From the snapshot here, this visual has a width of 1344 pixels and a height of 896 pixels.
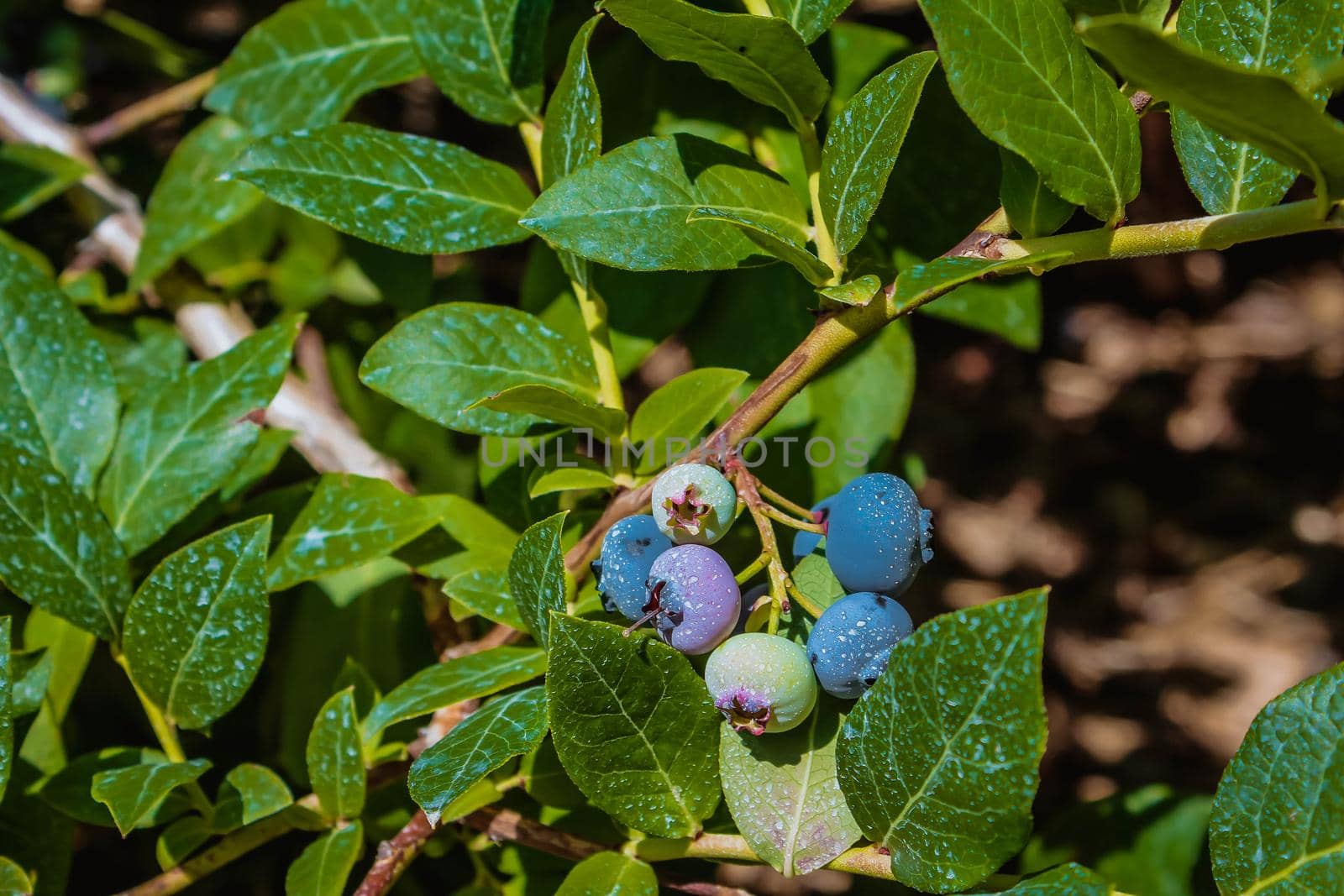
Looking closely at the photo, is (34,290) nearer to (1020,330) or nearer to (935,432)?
(1020,330)

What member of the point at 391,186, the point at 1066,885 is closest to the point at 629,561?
the point at 1066,885

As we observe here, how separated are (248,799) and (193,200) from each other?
0.87 m

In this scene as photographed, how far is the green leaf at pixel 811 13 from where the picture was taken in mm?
972

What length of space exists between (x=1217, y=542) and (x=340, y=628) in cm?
207

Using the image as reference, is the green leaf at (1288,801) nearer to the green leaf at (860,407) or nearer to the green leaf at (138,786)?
the green leaf at (860,407)

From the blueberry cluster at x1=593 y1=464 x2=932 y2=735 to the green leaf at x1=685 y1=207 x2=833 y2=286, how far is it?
0.56 ft

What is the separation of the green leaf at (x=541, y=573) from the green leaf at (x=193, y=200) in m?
0.86

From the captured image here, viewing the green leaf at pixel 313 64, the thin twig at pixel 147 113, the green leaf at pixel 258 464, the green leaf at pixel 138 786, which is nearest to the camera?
the green leaf at pixel 138 786

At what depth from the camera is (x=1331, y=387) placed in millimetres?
2506

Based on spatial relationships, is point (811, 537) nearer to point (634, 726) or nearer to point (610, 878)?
point (634, 726)

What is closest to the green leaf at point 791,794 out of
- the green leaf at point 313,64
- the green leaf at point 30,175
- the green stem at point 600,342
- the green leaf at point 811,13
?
the green stem at point 600,342

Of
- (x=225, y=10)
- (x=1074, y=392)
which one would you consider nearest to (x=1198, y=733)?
(x=1074, y=392)

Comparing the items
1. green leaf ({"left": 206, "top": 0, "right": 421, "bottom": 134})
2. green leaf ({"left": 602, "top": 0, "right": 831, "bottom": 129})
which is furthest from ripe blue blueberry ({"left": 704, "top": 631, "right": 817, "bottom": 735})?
green leaf ({"left": 206, "top": 0, "right": 421, "bottom": 134})

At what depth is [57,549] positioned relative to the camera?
1072 millimetres
